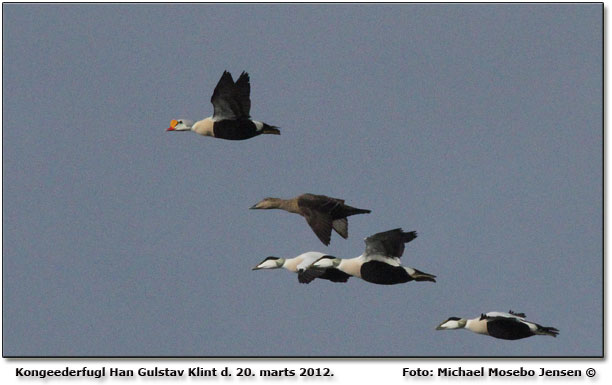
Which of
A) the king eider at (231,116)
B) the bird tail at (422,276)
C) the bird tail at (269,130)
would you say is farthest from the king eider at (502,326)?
the king eider at (231,116)

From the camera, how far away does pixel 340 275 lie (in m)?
13.0

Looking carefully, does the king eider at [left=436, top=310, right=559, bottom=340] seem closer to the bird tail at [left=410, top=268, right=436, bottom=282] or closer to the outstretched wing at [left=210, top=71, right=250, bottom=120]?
the bird tail at [left=410, top=268, right=436, bottom=282]

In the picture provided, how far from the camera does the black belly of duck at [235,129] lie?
1338cm

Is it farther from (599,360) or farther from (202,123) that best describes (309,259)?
(599,360)

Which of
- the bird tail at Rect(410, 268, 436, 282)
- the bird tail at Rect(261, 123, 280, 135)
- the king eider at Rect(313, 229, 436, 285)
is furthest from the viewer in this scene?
the bird tail at Rect(261, 123, 280, 135)

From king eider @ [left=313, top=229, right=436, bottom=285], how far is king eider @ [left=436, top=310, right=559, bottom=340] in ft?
2.76

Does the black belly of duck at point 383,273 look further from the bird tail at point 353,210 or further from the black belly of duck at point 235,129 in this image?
the black belly of duck at point 235,129

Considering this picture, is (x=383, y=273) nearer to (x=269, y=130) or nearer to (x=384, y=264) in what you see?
(x=384, y=264)

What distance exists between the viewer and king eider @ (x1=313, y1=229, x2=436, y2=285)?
12.4 metres

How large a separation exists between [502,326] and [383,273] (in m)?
1.46

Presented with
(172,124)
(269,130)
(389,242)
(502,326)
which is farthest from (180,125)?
(502,326)

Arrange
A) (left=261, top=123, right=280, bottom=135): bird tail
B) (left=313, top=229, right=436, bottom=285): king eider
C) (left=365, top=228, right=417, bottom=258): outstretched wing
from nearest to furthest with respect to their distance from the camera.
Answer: (left=365, top=228, right=417, bottom=258): outstretched wing < (left=313, top=229, right=436, bottom=285): king eider < (left=261, top=123, right=280, bottom=135): bird tail

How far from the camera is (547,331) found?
40.7 feet

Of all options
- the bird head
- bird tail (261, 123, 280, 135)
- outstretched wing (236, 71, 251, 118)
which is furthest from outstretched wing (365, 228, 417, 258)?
the bird head
